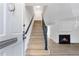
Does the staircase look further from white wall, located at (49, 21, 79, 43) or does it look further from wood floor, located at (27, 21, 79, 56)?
white wall, located at (49, 21, 79, 43)

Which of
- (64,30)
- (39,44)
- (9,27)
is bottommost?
(39,44)

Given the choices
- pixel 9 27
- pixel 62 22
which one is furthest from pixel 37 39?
pixel 9 27

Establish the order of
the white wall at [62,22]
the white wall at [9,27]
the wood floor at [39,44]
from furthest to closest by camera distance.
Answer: the white wall at [62,22] → the wood floor at [39,44] → the white wall at [9,27]

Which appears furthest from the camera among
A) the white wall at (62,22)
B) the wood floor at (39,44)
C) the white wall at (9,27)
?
the white wall at (62,22)

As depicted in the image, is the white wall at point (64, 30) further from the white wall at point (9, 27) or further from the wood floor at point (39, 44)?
the white wall at point (9, 27)

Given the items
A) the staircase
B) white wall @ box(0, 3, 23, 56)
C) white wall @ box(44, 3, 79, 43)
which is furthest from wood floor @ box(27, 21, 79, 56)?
white wall @ box(0, 3, 23, 56)

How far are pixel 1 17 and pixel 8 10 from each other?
18 centimetres

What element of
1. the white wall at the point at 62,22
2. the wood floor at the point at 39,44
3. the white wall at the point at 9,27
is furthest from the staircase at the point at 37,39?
the white wall at the point at 9,27

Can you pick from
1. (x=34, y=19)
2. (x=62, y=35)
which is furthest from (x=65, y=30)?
(x=34, y=19)

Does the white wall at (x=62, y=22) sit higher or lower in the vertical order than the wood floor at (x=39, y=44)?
higher

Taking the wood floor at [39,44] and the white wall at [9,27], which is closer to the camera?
the white wall at [9,27]

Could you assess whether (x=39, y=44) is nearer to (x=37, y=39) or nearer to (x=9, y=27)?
(x=37, y=39)

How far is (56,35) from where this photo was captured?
8.98 ft

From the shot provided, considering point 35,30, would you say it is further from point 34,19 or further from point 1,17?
point 1,17
